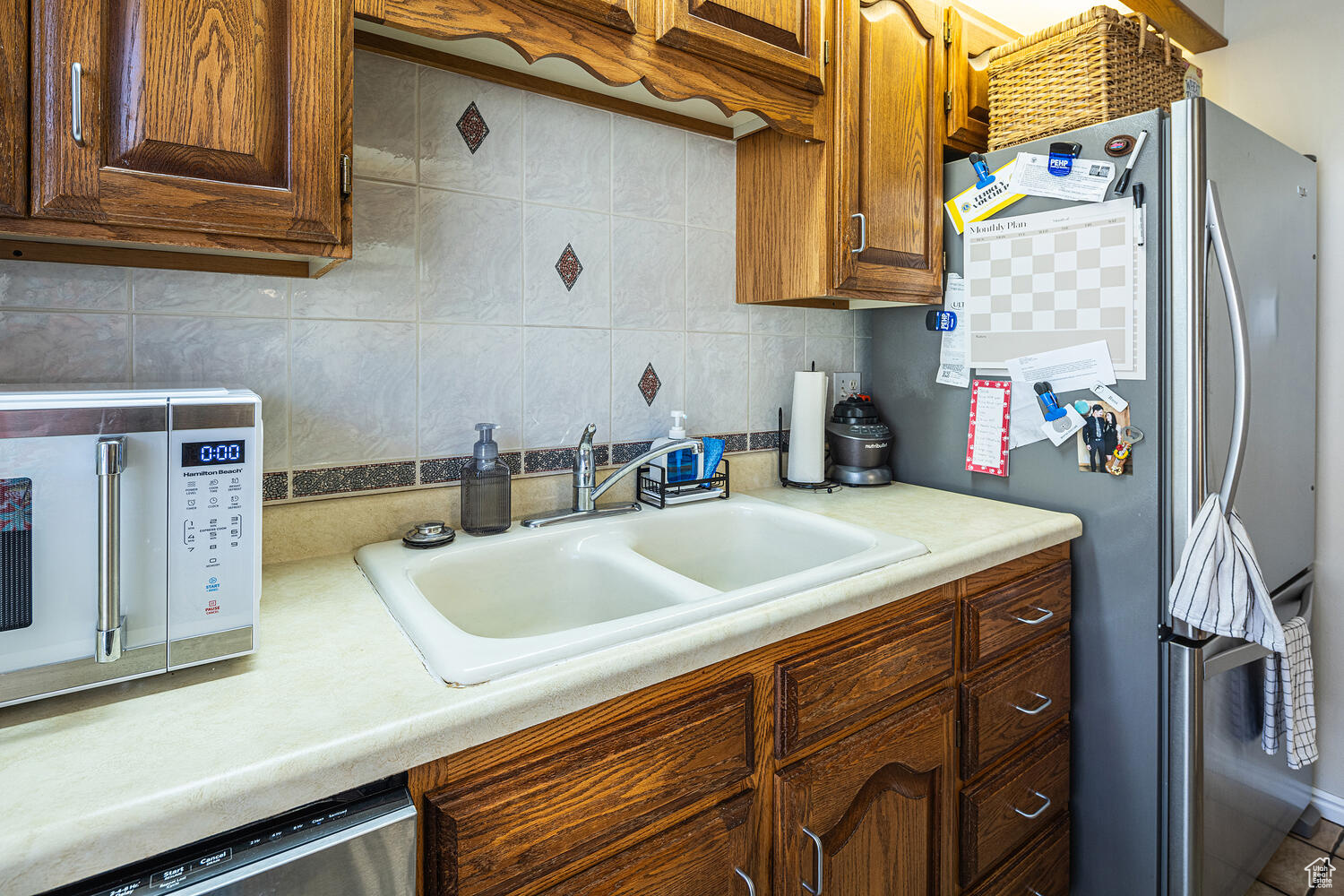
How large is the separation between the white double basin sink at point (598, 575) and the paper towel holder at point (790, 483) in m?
0.24

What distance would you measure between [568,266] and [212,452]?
0.91 meters

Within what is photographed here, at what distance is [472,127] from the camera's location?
52.9 inches

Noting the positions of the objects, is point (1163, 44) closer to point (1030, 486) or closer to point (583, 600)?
point (1030, 486)

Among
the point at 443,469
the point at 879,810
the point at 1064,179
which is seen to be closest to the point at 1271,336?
the point at 1064,179

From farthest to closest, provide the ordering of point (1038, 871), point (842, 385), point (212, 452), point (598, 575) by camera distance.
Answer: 1. point (842, 385)
2. point (1038, 871)
3. point (598, 575)
4. point (212, 452)

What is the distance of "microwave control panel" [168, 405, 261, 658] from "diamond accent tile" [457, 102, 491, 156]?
33.1 inches

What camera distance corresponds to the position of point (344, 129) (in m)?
0.93

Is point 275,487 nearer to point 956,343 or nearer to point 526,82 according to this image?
point 526,82

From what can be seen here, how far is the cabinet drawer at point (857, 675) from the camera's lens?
1018 mm

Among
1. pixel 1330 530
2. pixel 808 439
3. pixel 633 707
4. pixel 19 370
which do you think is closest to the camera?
pixel 633 707

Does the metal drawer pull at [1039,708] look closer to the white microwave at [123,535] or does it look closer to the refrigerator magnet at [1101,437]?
the refrigerator magnet at [1101,437]

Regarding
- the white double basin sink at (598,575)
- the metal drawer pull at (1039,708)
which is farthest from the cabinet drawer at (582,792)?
the metal drawer pull at (1039,708)

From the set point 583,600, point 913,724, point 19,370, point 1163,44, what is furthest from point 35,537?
point 1163,44

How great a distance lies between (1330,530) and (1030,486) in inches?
44.9
